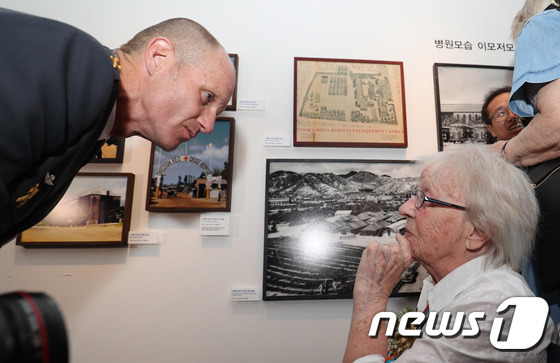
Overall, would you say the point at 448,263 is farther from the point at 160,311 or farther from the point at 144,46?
the point at 160,311

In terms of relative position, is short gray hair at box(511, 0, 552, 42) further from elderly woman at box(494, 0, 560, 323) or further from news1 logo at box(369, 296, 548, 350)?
news1 logo at box(369, 296, 548, 350)

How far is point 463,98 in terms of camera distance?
81.6 inches

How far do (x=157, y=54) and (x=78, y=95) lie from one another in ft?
1.18

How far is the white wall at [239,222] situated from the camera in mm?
1748

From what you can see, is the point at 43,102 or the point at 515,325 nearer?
the point at 43,102

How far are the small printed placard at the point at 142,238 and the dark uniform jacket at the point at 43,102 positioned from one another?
907mm

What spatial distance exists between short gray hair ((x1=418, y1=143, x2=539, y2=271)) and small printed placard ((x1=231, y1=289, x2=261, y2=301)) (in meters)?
1.11

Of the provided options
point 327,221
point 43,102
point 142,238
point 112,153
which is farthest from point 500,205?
point 112,153

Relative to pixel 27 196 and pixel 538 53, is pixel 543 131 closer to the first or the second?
pixel 538 53

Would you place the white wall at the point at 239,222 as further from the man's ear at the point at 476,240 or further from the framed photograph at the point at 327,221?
the man's ear at the point at 476,240

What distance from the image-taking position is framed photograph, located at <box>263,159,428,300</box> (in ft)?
5.96

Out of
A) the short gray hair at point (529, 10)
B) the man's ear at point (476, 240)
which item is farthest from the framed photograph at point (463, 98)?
the man's ear at point (476, 240)

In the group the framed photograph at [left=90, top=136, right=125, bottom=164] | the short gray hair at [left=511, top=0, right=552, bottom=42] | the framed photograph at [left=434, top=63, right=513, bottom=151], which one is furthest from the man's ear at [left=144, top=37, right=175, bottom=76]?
the framed photograph at [left=434, top=63, right=513, bottom=151]

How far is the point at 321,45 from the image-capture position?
2.10 metres
